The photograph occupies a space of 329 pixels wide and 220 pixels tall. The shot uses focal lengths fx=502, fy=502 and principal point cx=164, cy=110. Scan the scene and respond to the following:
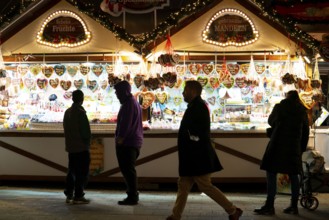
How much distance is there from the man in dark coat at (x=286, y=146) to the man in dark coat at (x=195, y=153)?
3.45 feet

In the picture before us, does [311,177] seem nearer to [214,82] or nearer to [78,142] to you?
[214,82]

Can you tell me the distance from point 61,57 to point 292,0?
4.77 m

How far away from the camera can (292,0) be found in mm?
10102

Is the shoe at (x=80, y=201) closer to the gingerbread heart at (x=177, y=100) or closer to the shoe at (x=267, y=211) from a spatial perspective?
the shoe at (x=267, y=211)

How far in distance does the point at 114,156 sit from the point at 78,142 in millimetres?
1813

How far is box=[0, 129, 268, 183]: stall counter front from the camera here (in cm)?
938

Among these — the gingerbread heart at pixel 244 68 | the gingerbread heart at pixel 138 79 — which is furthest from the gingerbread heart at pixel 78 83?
the gingerbread heart at pixel 244 68

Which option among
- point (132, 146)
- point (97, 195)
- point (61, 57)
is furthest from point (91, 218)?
point (61, 57)

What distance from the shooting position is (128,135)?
25.3ft

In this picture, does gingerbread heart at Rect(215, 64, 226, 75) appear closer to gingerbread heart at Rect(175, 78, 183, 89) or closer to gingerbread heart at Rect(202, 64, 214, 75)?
gingerbread heart at Rect(202, 64, 214, 75)

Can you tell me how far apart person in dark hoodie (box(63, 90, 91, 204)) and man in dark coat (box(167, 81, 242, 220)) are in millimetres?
2092

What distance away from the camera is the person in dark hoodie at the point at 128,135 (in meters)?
7.70

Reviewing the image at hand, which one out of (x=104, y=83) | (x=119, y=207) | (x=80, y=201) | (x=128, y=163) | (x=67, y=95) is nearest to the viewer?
Result: (x=119, y=207)

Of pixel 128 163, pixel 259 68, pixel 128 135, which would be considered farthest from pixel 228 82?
pixel 128 163
